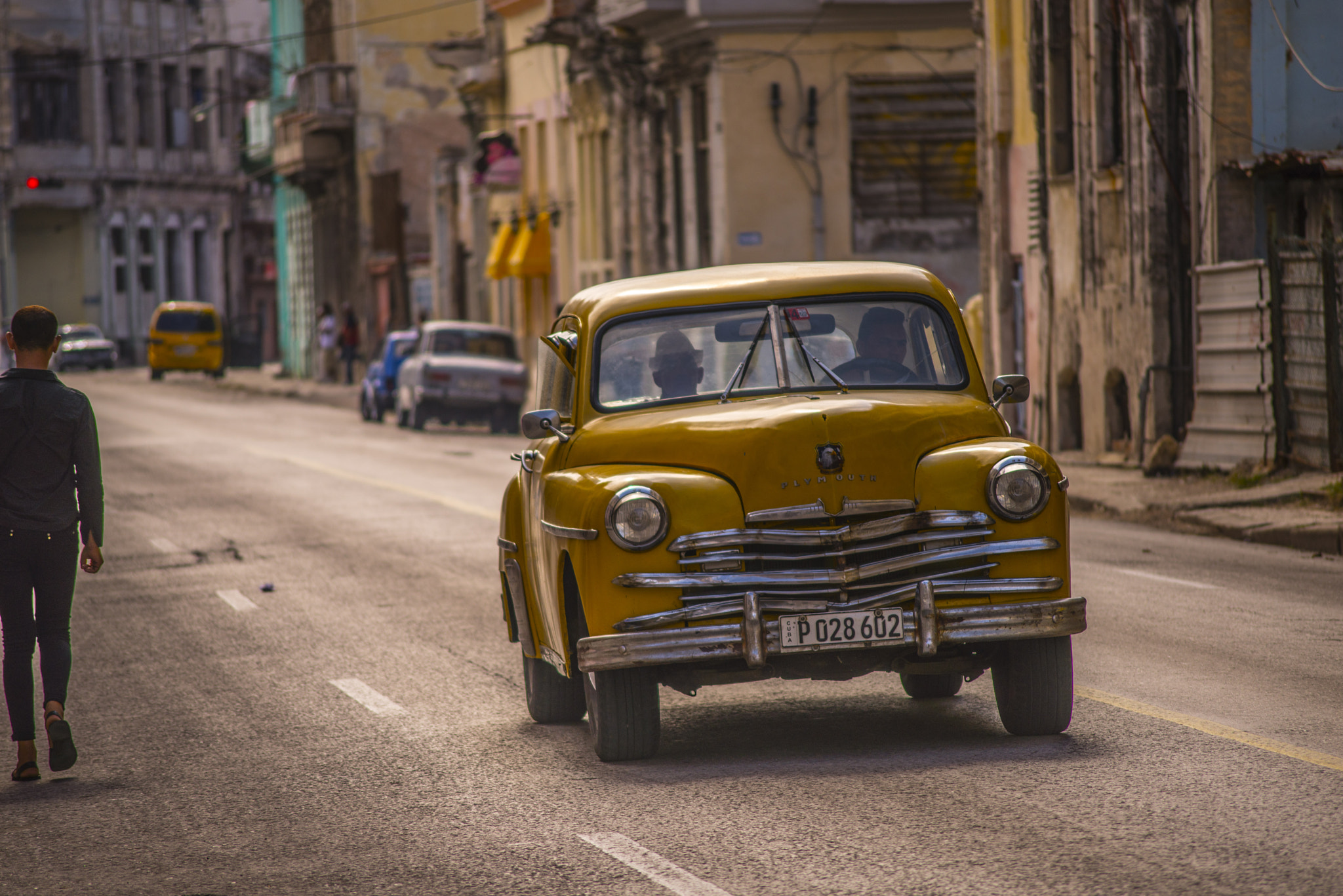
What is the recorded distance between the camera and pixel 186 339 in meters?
63.4

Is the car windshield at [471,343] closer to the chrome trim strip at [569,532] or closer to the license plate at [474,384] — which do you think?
the license plate at [474,384]

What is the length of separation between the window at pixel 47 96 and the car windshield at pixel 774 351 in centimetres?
8227

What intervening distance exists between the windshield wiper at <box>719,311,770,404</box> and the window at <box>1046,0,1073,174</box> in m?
17.9

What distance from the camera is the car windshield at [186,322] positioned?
2482 inches

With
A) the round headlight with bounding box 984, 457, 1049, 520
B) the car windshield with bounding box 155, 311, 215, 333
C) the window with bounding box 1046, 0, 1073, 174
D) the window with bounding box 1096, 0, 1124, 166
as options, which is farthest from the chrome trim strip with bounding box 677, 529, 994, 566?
the car windshield with bounding box 155, 311, 215, 333

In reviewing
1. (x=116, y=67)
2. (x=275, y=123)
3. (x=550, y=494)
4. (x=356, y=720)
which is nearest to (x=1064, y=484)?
(x=550, y=494)

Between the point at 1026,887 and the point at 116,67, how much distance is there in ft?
290

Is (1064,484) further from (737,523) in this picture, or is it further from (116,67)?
(116,67)

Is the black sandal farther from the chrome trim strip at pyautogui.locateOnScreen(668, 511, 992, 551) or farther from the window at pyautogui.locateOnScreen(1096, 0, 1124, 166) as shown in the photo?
the window at pyautogui.locateOnScreen(1096, 0, 1124, 166)

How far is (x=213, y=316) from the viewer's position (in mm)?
63469

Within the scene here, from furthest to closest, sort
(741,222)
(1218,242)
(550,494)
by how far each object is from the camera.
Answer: (741,222) → (1218,242) → (550,494)

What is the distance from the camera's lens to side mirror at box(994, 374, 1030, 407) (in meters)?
8.22

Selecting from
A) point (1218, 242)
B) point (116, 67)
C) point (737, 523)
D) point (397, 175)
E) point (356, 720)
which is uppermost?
point (116, 67)

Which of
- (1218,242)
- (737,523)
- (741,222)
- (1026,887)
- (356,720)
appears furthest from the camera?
(741,222)
